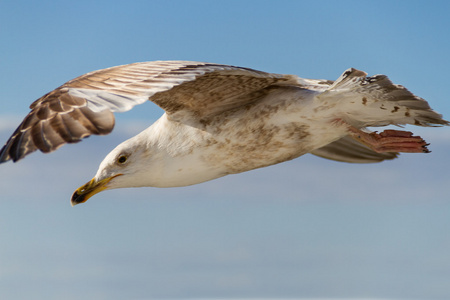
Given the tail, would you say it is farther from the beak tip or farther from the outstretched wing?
the beak tip

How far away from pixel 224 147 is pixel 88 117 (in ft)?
6.50

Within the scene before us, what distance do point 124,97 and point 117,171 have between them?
2170 millimetres

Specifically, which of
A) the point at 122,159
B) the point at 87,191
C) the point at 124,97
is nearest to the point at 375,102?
the point at 124,97

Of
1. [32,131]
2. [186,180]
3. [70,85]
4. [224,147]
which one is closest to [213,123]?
[224,147]

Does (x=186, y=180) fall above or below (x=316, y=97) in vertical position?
below

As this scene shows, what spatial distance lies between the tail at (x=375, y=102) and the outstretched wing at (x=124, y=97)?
1.83ft

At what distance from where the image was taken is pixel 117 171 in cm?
772

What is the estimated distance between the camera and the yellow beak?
25.7ft

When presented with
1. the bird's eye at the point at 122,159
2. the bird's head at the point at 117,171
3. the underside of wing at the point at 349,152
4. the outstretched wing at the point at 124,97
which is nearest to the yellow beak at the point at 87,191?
the bird's head at the point at 117,171

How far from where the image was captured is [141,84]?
237 inches

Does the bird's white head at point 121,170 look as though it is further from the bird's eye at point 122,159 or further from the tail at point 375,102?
the tail at point 375,102

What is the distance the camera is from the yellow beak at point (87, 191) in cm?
783

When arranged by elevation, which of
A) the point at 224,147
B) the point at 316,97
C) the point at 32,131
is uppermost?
the point at 316,97

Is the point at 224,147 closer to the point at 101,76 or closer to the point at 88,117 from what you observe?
the point at 101,76
